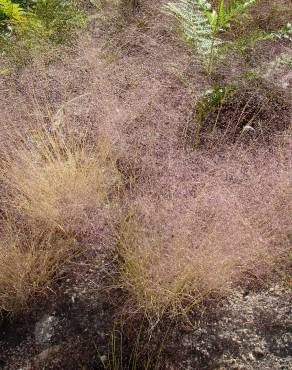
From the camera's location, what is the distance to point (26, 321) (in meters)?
1.66

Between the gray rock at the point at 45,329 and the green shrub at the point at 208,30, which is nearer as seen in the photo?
the gray rock at the point at 45,329

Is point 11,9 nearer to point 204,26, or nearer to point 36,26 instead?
point 36,26

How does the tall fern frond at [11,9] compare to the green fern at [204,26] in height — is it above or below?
above

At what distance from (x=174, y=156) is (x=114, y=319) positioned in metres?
0.82

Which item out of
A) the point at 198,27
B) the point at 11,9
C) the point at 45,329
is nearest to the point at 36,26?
the point at 11,9

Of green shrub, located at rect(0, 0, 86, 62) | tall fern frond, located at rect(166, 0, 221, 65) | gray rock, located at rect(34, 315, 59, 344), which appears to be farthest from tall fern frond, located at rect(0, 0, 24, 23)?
gray rock, located at rect(34, 315, 59, 344)

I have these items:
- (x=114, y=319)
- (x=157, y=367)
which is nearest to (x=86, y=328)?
(x=114, y=319)

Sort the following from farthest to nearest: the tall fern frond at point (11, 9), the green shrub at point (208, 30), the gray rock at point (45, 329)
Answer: the tall fern frond at point (11, 9) < the green shrub at point (208, 30) < the gray rock at point (45, 329)

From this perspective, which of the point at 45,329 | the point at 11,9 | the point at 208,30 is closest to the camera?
the point at 45,329

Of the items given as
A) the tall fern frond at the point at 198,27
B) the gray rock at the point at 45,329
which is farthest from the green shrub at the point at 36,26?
the gray rock at the point at 45,329

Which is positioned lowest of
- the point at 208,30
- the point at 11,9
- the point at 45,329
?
the point at 45,329

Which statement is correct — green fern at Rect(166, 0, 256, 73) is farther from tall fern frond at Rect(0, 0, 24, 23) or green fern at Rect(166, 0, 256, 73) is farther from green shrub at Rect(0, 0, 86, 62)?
tall fern frond at Rect(0, 0, 24, 23)

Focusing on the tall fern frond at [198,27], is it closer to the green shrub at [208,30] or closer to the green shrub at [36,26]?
the green shrub at [208,30]

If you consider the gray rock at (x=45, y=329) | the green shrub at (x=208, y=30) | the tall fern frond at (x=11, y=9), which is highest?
the tall fern frond at (x=11, y=9)
